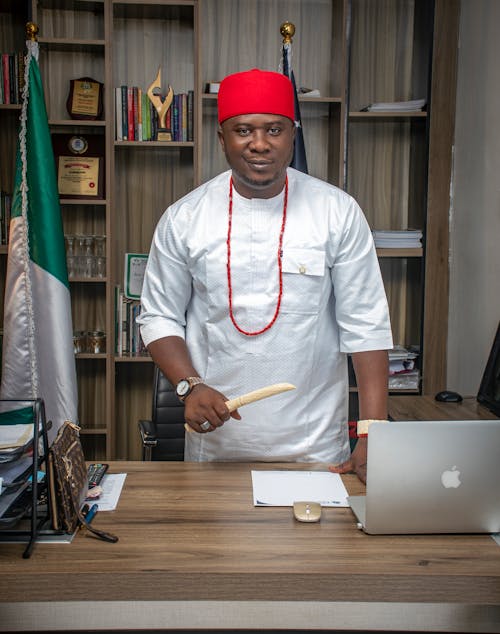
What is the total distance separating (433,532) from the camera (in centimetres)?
126

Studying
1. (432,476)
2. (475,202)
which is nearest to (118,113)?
(475,202)

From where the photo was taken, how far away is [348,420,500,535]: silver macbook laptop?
1.19m

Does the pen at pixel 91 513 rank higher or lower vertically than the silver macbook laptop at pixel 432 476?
lower

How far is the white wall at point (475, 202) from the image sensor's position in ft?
9.00

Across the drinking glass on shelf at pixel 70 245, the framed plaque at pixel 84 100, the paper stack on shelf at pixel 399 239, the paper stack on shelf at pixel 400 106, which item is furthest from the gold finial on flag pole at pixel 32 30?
the paper stack on shelf at pixel 399 239

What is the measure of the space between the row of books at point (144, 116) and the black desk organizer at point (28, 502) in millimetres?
2212

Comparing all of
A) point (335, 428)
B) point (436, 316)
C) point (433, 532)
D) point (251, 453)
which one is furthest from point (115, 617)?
point (436, 316)

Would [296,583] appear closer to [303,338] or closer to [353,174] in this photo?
[303,338]

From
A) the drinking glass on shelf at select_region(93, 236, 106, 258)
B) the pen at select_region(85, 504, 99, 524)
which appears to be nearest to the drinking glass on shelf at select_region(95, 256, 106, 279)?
the drinking glass on shelf at select_region(93, 236, 106, 258)

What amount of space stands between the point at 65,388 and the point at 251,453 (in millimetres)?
1480

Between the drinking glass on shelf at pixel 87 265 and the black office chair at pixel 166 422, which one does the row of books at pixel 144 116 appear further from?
the black office chair at pixel 166 422

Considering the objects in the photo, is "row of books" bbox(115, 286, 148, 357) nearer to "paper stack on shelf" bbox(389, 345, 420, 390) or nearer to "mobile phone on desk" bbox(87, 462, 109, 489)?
"paper stack on shelf" bbox(389, 345, 420, 390)

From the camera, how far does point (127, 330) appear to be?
346cm

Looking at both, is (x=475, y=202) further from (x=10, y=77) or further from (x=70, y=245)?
(x=10, y=77)
